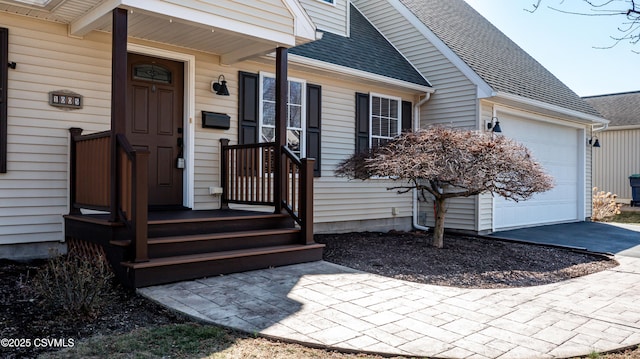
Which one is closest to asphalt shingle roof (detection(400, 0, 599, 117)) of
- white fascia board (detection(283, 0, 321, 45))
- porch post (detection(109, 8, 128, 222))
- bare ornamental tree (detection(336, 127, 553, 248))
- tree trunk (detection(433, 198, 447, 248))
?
bare ornamental tree (detection(336, 127, 553, 248))

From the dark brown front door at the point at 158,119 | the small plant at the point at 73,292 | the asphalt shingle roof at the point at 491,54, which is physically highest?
the asphalt shingle roof at the point at 491,54

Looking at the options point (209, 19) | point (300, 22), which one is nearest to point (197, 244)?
point (209, 19)

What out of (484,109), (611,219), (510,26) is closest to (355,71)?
(484,109)

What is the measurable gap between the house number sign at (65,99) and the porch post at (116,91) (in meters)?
1.26

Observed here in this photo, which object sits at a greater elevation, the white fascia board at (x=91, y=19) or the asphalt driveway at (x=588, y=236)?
the white fascia board at (x=91, y=19)

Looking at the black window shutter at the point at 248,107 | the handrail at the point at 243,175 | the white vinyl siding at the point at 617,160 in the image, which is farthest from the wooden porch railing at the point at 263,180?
the white vinyl siding at the point at 617,160

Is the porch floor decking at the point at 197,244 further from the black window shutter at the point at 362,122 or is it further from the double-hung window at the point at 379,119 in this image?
the double-hung window at the point at 379,119

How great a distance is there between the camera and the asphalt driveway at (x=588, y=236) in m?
8.12

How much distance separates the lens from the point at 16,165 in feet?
17.1

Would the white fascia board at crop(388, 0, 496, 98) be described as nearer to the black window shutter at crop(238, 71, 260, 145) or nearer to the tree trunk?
the tree trunk

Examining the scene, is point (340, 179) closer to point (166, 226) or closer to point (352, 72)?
point (352, 72)

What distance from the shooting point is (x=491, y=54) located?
11.1m

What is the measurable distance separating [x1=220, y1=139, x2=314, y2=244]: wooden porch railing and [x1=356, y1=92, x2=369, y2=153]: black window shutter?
2496mm

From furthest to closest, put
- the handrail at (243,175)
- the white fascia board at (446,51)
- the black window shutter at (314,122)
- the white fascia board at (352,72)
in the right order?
the white fascia board at (446,51) < the black window shutter at (314,122) < the white fascia board at (352,72) < the handrail at (243,175)
